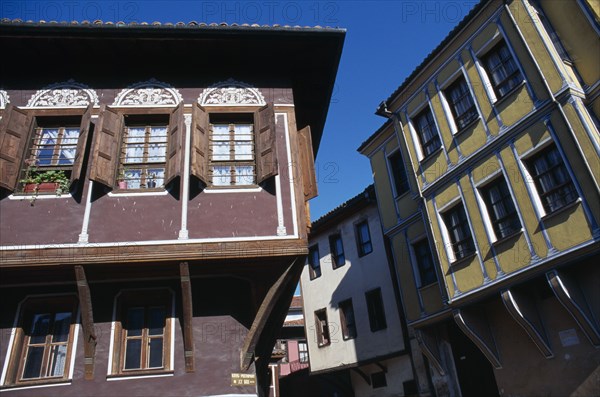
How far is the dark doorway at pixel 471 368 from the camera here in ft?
40.2

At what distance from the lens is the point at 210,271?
324 inches

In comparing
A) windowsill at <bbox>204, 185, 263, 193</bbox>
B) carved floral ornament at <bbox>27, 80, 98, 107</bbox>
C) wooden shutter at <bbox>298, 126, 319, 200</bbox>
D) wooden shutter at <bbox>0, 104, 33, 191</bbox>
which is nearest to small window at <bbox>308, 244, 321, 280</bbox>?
wooden shutter at <bbox>298, 126, 319, 200</bbox>

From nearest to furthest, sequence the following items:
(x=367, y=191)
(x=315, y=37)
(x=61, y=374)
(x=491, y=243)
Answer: (x=61, y=374) → (x=315, y=37) → (x=491, y=243) → (x=367, y=191)

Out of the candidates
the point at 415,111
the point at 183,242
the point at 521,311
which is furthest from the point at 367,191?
the point at 183,242

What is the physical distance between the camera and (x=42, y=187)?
8258mm

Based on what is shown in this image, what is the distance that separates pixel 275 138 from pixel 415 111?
22.9ft

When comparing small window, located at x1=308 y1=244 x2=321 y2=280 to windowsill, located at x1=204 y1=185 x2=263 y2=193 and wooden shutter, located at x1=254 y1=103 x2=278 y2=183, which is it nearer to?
wooden shutter, located at x1=254 y1=103 x2=278 y2=183

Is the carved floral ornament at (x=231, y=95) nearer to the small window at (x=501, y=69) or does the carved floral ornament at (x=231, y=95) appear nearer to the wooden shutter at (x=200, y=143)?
the wooden shutter at (x=200, y=143)

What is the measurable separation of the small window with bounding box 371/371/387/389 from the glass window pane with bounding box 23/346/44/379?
1218cm

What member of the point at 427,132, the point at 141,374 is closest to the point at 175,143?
the point at 141,374

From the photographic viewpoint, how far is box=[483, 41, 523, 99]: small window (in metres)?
11.2

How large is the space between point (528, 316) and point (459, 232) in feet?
9.37

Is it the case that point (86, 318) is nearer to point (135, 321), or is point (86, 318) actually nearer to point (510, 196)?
point (135, 321)

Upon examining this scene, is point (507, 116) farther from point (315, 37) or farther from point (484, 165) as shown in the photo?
point (315, 37)
